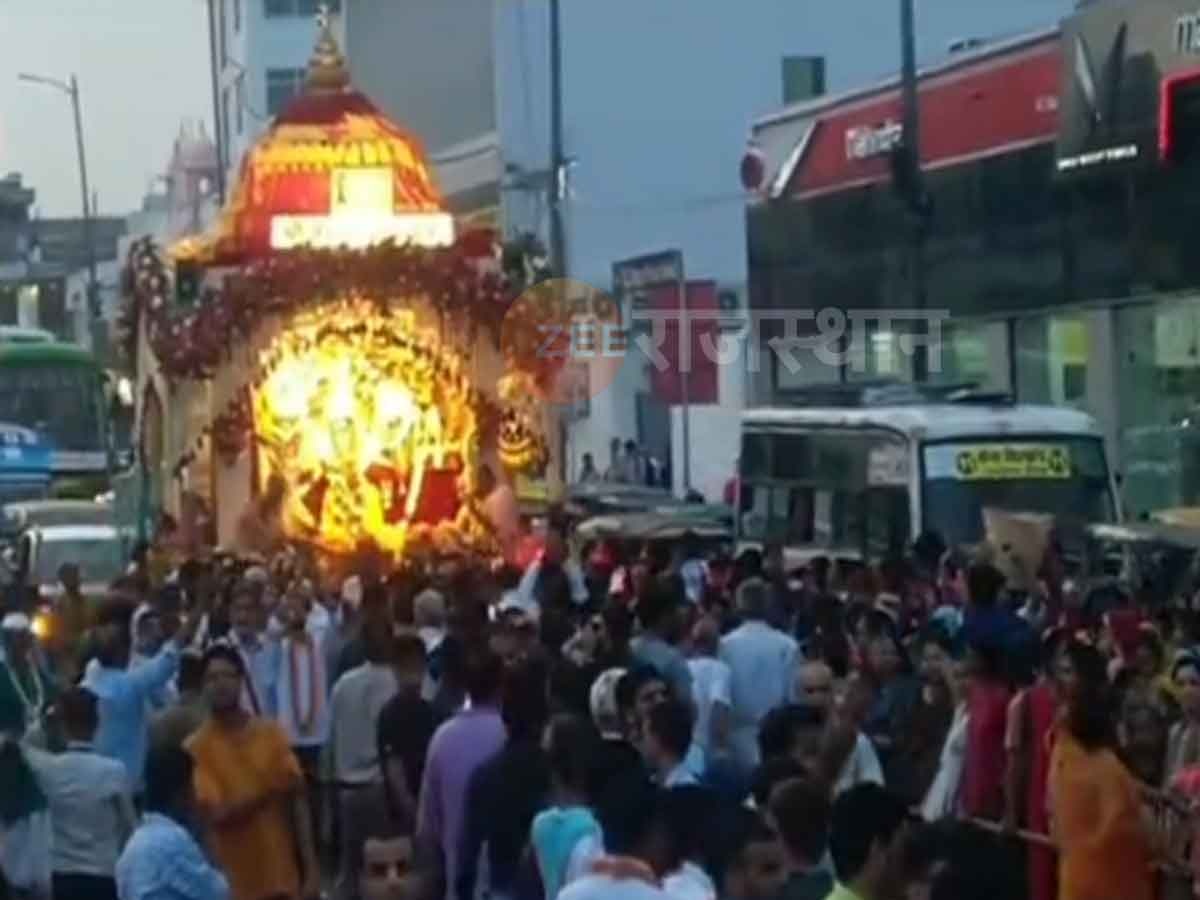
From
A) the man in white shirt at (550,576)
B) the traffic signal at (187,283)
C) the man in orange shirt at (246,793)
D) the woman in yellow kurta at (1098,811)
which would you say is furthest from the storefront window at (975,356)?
the woman in yellow kurta at (1098,811)

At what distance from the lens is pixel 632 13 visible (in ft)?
216

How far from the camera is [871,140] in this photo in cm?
4731

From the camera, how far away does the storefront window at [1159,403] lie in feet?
128

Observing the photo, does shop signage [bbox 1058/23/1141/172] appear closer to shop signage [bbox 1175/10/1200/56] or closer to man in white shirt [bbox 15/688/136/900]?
shop signage [bbox 1175/10/1200/56]

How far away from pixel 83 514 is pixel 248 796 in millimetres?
25484

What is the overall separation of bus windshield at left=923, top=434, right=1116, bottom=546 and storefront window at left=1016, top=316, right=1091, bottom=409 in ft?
41.9

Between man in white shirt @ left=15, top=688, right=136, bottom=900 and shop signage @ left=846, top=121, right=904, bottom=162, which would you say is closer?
man in white shirt @ left=15, top=688, right=136, bottom=900

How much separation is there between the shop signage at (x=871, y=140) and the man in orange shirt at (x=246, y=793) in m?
30.9

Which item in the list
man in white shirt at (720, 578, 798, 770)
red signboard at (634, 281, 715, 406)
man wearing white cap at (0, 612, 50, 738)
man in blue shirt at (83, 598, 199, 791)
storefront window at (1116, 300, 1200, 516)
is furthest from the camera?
red signboard at (634, 281, 715, 406)

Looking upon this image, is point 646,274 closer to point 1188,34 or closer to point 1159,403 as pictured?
point 1159,403

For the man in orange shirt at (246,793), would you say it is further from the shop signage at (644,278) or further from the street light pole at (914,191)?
the shop signage at (644,278)

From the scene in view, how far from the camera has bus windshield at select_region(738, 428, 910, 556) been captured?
3019 centimetres

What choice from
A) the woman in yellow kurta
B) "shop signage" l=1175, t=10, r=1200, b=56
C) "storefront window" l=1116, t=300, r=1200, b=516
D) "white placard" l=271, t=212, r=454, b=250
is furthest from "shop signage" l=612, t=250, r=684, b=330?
the woman in yellow kurta

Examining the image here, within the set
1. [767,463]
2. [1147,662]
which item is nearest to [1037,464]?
[767,463]
